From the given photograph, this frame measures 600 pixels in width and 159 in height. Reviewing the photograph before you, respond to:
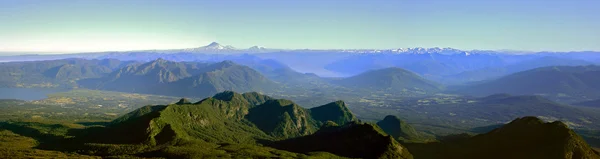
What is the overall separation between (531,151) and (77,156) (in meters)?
229

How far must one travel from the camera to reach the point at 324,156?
19962 centimetres

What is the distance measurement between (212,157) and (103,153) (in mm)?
55816

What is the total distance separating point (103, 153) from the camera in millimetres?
186250

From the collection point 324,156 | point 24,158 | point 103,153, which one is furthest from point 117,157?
point 324,156

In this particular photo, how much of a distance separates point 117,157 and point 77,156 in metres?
19.0

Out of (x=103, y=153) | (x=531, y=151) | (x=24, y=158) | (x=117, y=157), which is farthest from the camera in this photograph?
(x=531, y=151)

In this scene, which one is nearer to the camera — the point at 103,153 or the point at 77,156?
the point at 77,156

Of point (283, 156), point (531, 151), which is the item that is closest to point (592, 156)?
point (531, 151)

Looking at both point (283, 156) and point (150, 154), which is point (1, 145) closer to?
point (150, 154)

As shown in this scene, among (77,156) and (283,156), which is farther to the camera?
(283,156)

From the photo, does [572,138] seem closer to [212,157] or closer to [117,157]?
[212,157]

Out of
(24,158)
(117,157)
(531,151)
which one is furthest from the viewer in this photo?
(531,151)

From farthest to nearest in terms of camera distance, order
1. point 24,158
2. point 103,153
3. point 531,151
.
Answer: point 531,151, point 103,153, point 24,158

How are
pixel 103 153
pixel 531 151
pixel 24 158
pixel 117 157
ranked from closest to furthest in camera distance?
1. pixel 24 158
2. pixel 117 157
3. pixel 103 153
4. pixel 531 151
